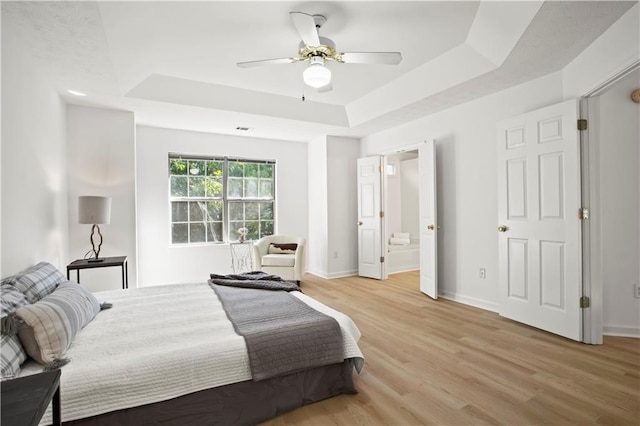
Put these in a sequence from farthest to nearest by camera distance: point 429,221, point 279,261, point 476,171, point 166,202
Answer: point 166,202 < point 279,261 < point 429,221 < point 476,171

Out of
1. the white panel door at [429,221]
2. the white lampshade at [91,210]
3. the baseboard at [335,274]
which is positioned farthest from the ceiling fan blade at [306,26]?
the baseboard at [335,274]

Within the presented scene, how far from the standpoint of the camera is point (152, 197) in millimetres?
5082

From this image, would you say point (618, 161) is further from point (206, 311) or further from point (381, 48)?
point (206, 311)

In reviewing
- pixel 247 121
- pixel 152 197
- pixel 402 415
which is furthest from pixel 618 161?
pixel 152 197

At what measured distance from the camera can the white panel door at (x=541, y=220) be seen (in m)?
2.92

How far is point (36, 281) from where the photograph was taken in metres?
2.20

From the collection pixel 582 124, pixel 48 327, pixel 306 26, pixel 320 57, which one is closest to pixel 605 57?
pixel 582 124

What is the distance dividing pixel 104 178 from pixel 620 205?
566 centimetres

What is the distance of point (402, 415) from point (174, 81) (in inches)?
158

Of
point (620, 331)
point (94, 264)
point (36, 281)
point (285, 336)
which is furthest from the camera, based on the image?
point (94, 264)

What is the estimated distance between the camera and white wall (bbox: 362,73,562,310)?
3.67 metres

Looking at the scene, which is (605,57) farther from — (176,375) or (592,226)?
(176,375)

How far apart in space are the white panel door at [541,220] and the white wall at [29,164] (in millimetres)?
4336

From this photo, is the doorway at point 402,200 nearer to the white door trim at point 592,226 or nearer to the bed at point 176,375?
the white door trim at point 592,226
